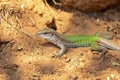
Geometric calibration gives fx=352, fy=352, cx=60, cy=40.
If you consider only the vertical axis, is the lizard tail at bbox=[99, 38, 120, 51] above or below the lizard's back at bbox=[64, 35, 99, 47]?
below

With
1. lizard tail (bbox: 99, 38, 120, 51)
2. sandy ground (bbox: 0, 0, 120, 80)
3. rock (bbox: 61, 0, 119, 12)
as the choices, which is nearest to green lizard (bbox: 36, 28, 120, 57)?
lizard tail (bbox: 99, 38, 120, 51)

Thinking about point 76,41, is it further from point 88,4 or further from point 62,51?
point 88,4

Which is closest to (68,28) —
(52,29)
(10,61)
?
(52,29)

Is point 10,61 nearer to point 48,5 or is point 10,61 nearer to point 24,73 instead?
point 24,73

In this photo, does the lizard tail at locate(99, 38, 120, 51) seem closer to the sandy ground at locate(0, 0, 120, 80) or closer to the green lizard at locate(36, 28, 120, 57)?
the green lizard at locate(36, 28, 120, 57)

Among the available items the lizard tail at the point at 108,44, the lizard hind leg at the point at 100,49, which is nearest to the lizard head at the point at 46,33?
the lizard hind leg at the point at 100,49

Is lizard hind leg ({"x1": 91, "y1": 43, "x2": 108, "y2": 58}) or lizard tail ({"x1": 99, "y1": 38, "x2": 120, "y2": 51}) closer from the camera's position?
lizard hind leg ({"x1": 91, "y1": 43, "x2": 108, "y2": 58})

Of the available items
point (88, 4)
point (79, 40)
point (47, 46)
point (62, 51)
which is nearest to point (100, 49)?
point (79, 40)

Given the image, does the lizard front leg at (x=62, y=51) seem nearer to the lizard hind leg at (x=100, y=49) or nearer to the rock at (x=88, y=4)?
the lizard hind leg at (x=100, y=49)
